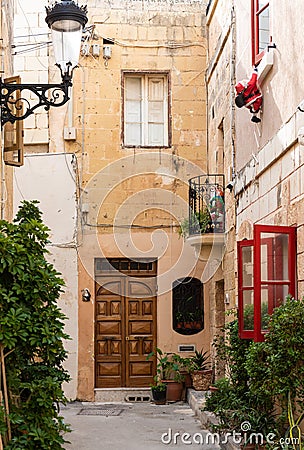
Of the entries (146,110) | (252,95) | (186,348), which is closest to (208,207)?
(146,110)

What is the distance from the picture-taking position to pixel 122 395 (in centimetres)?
1245

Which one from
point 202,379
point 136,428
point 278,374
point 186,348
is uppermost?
point 278,374

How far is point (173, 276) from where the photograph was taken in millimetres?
12727

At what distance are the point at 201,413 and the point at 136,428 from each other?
0.84 m

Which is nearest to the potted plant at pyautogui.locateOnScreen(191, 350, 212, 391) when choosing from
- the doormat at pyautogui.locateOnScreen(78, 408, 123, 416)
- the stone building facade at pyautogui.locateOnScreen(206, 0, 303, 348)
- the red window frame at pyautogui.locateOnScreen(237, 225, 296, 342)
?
the doormat at pyautogui.locateOnScreen(78, 408, 123, 416)

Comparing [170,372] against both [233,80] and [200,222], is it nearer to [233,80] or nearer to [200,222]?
[200,222]

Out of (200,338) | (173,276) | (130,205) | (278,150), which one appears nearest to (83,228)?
(130,205)

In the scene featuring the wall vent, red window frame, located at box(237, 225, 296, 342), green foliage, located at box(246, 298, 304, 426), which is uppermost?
red window frame, located at box(237, 225, 296, 342)

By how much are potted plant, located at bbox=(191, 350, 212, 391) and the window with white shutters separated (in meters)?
3.48

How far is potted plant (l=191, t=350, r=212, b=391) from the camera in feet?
38.9

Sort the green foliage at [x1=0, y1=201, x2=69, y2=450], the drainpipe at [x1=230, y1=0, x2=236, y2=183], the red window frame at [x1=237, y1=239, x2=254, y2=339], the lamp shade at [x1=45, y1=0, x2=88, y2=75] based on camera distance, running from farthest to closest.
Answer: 1. the drainpipe at [x1=230, y1=0, x2=236, y2=183]
2. the red window frame at [x1=237, y1=239, x2=254, y2=339]
3. the lamp shade at [x1=45, y1=0, x2=88, y2=75]
4. the green foliage at [x1=0, y1=201, x2=69, y2=450]

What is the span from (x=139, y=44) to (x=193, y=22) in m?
0.97

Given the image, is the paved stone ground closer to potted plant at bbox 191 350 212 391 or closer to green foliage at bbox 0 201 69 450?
potted plant at bbox 191 350 212 391

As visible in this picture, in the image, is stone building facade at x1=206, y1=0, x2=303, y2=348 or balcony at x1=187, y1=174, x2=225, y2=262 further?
balcony at x1=187, y1=174, x2=225, y2=262
